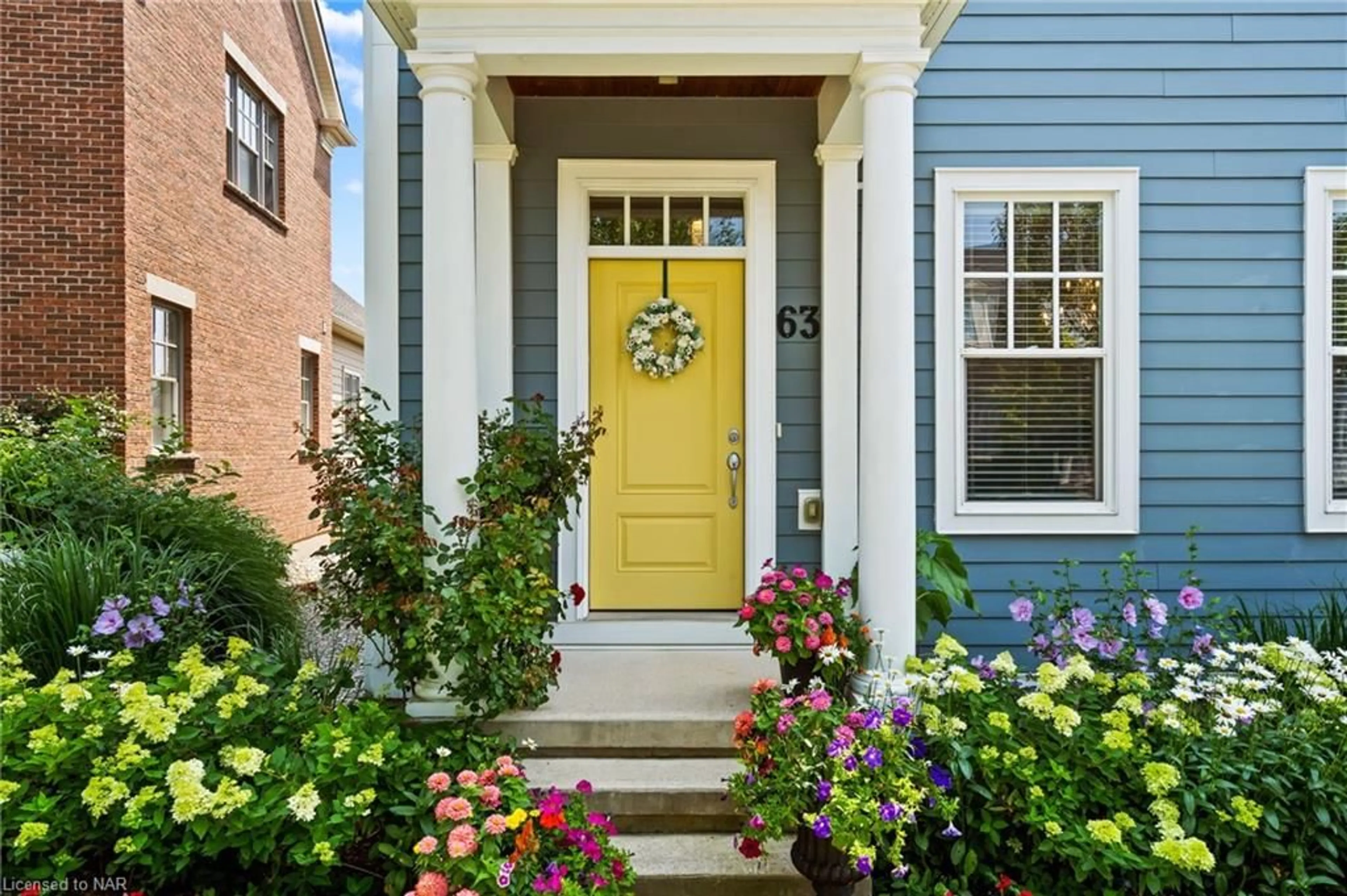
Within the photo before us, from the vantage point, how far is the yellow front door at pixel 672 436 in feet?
13.4

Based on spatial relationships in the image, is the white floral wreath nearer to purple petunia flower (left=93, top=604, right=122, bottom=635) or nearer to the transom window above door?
the transom window above door

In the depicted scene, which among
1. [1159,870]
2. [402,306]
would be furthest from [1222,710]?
[402,306]

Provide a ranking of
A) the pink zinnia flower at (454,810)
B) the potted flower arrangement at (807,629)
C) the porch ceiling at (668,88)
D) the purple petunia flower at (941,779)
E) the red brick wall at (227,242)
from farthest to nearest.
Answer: the red brick wall at (227,242), the porch ceiling at (668,88), the potted flower arrangement at (807,629), the purple petunia flower at (941,779), the pink zinnia flower at (454,810)

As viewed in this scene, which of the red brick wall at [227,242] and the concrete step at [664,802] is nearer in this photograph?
the concrete step at [664,802]

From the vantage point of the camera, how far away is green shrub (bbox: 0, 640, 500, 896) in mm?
2086

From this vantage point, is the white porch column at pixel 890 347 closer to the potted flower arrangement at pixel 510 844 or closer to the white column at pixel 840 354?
the white column at pixel 840 354

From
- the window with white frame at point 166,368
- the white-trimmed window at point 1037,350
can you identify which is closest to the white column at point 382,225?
the white-trimmed window at point 1037,350

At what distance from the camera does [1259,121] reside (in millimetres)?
3961

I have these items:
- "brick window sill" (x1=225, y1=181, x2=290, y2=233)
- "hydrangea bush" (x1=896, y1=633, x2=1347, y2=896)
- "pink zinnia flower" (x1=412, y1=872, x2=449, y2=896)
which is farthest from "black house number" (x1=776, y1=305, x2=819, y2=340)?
"brick window sill" (x1=225, y1=181, x2=290, y2=233)

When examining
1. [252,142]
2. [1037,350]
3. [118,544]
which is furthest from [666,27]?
[252,142]

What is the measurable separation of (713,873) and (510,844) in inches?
26.0

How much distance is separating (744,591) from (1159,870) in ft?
7.03

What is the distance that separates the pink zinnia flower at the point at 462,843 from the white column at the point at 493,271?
6.99 ft

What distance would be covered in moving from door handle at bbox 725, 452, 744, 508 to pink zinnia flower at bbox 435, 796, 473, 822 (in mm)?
2240
